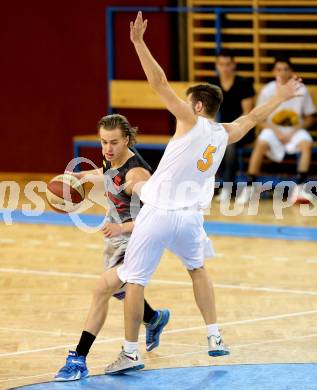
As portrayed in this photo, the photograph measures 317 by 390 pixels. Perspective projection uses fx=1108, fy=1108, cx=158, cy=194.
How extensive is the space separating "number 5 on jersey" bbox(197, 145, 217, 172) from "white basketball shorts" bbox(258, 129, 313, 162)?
19.7 ft

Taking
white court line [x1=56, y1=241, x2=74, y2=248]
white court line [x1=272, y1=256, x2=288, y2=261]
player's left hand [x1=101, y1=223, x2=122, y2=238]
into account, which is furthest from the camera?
white court line [x1=56, y1=241, x2=74, y2=248]

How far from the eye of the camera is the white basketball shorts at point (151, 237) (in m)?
6.84

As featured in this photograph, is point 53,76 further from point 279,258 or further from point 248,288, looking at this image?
point 248,288

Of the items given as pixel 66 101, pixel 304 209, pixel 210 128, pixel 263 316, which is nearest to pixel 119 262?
pixel 210 128

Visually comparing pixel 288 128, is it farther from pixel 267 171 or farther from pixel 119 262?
pixel 119 262

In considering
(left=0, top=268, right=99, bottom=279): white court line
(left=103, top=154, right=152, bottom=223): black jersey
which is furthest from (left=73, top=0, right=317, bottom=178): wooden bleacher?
(left=103, top=154, right=152, bottom=223): black jersey

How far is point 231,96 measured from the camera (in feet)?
42.6

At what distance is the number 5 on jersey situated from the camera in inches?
269

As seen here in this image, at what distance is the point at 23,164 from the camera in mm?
15297

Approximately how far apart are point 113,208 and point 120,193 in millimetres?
166

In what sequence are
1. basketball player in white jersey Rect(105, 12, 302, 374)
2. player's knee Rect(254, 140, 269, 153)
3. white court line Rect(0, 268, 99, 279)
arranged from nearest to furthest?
basketball player in white jersey Rect(105, 12, 302, 374) → white court line Rect(0, 268, 99, 279) → player's knee Rect(254, 140, 269, 153)

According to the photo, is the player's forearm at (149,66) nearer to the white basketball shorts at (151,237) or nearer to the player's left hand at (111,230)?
the white basketball shorts at (151,237)

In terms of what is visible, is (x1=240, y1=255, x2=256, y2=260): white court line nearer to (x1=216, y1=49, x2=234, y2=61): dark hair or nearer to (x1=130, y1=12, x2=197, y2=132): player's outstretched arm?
(x1=216, y1=49, x2=234, y2=61): dark hair

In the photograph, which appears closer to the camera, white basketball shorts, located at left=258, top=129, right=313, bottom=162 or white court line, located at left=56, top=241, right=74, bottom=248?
white court line, located at left=56, top=241, right=74, bottom=248
